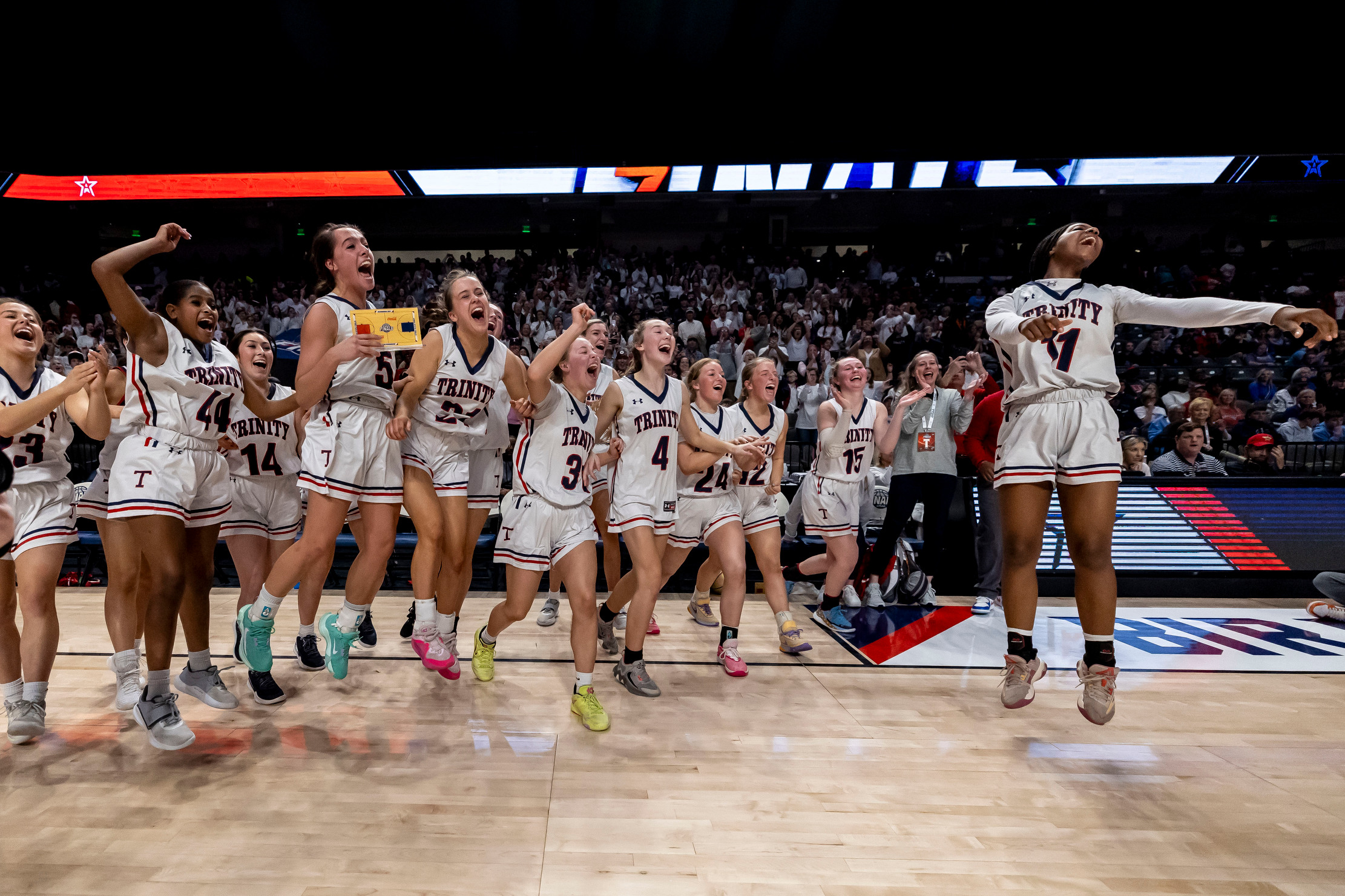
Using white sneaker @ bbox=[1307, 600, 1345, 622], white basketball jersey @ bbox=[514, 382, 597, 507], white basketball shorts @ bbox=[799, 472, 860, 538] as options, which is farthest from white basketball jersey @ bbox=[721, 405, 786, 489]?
white sneaker @ bbox=[1307, 600, 1345, 622]

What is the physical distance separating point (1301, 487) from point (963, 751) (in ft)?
17.8

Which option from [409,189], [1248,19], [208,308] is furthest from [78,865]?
[1248,19]

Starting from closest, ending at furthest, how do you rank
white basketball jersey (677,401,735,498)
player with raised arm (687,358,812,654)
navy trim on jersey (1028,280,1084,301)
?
navy trim on jersey (1028,280,1084,301), white basketball jersey (677,401,735,498), player with raised arm (687,358,812,654)

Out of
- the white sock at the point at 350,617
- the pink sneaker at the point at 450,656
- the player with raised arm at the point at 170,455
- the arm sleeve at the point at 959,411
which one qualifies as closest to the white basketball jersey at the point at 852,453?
the arm sleeve at the point at 959,411

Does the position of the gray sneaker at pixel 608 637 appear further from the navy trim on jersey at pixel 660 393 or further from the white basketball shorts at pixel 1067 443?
the white basketball shorts at pixel 1067 443

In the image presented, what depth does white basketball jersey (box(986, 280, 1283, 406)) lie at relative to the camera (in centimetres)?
325

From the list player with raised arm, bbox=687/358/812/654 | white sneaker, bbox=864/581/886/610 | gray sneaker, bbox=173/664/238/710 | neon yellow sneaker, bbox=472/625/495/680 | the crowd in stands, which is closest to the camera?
gray sneaker, bbox=173/664/238/710

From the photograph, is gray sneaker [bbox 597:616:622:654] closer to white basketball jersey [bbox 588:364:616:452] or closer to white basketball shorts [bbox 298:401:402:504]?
white basketball jersey [bbox 588:364:616:452]

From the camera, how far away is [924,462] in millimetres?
5898

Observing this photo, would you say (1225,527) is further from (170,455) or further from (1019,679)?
(170,455)

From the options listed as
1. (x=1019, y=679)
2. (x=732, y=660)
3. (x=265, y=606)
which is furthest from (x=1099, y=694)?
(x=265, y=606)

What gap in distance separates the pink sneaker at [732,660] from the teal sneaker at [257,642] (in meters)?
2.31

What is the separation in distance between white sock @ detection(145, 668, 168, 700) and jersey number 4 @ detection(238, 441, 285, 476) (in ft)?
4.88

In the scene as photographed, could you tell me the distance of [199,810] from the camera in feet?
8.49
